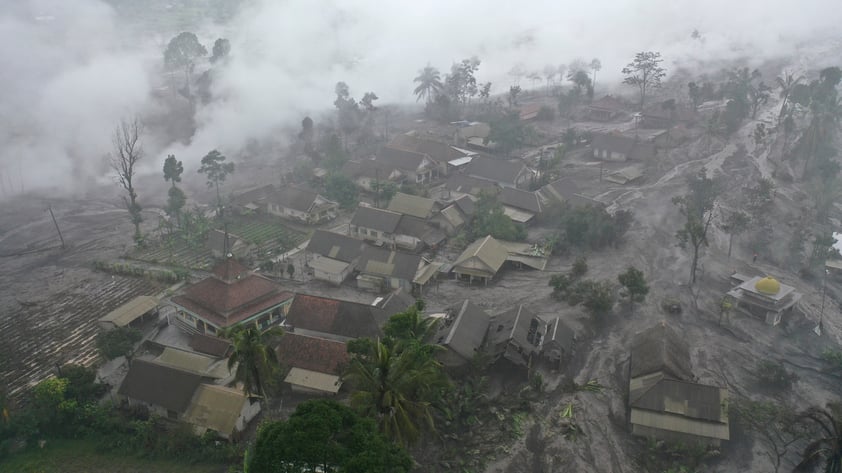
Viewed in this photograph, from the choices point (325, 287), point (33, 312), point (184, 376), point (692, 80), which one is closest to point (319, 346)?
point (184, 376)

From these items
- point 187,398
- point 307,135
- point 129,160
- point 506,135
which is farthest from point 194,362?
point 506,135

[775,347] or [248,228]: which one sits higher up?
[248,228]

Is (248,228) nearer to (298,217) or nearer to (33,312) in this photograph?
(298,217)

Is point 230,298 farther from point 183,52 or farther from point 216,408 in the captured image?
point 183,52

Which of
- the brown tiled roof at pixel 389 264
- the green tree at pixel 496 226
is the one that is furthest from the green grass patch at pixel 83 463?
the green tree at pixel 496 226

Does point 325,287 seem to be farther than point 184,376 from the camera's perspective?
Yes
